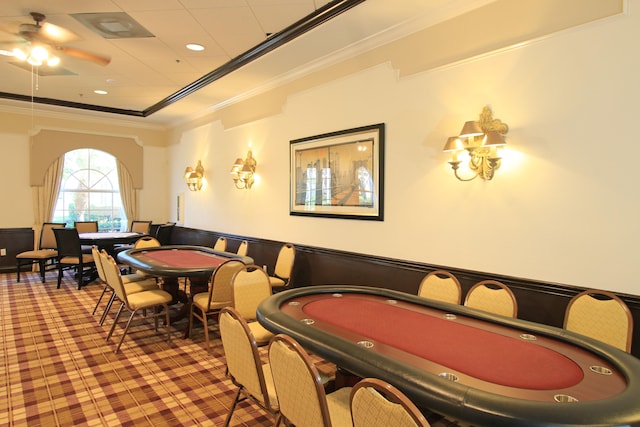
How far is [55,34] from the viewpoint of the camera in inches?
154

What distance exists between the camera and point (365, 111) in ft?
13.2

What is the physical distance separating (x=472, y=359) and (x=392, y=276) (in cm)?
205

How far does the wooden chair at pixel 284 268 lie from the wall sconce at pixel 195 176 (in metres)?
3.24

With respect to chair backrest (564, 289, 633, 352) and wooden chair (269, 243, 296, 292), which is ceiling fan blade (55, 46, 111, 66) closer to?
wooden chair (269, 243, 296, 292)

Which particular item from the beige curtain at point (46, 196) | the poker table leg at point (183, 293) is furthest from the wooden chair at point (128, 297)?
the beige curtain at point (46, 196)

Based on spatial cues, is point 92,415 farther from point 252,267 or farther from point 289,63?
point 289,63

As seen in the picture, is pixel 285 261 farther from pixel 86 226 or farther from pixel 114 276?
pixel 86 226

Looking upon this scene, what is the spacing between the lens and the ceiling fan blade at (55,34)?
3.72m

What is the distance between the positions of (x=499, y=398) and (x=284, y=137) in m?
4.40

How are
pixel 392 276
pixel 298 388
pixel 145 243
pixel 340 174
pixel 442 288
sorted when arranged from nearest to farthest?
pixel 298 388 → pixel 442 288 → pixel 392 276 → pixel 340 174 → pixel 145 243

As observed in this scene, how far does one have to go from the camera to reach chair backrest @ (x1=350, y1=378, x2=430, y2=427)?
1.12 m

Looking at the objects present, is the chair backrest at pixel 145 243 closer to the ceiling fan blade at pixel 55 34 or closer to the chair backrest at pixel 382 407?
the ceiling fan blade at pixel 55 34

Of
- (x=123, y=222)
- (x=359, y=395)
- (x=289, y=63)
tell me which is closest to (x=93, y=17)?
(x=289, y=63)

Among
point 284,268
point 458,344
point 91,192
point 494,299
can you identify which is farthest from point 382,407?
point 91,192
